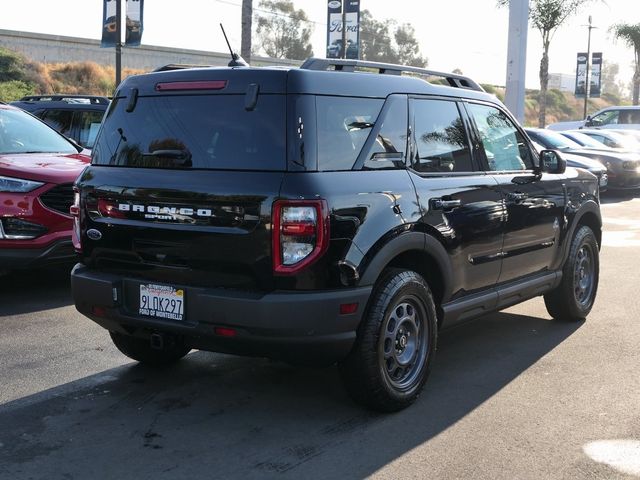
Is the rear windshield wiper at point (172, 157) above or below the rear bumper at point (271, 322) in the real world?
above

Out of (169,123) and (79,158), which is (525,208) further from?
(79,158)

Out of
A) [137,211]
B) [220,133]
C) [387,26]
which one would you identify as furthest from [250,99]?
[387,26]

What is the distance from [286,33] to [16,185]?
282 feet

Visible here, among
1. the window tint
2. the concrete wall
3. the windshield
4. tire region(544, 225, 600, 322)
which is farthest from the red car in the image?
the concrete wall

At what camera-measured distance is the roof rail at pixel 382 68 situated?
437 cm

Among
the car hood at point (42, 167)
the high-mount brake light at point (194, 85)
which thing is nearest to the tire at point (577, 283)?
the high-mount brake light at point (194, 85)

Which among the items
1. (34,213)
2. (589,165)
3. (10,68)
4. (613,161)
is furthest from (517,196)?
(10,68)

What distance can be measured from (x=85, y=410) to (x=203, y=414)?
67 cm

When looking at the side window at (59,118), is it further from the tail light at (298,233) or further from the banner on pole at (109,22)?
the banner on pole at (109,22)

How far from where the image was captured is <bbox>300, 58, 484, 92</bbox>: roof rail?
14.3 feet

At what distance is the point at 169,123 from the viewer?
438 centimetres

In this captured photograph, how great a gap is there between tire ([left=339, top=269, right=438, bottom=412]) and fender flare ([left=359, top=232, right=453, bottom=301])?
14 centimetres

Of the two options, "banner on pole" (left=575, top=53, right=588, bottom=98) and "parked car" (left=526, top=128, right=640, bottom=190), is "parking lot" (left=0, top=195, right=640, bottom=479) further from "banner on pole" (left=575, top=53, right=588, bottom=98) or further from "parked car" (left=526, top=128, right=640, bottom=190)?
"banner on pole" (left=575, top=53, right=588, bottom=98)

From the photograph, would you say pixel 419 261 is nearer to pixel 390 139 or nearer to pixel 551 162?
pixel 390 139
